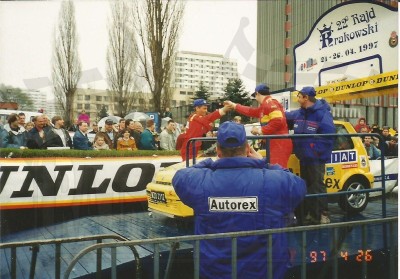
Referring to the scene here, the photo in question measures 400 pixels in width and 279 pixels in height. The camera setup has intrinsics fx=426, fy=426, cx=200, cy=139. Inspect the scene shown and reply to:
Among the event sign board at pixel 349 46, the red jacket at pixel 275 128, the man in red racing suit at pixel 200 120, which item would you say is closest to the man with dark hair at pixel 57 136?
the man in red racing suit at pixel 200 120

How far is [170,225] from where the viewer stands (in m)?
4.05

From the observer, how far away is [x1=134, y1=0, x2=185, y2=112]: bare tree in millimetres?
2941

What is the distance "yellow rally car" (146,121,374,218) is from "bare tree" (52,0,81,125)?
1.45 m

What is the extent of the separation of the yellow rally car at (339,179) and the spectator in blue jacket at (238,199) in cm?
183

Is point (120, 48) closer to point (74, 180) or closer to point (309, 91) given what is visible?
point (309, 91)

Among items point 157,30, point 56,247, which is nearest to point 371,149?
point 157,30

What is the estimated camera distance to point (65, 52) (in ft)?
9.64

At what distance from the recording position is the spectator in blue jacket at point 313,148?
348 cm

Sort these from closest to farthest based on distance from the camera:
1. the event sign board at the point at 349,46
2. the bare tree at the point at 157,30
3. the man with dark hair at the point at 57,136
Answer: the bare tree at the point at 157,30
the event sign board at the point at 349,46
the man with dark hair at the point at 57,136

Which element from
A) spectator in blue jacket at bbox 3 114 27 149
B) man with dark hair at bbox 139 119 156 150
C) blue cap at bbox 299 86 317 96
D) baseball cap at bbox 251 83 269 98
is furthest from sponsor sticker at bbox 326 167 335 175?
spectator in blue jacket at bbox 3 114 27 149

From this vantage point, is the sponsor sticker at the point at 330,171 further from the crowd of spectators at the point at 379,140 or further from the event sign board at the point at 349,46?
the event sign board at the point at 349,46

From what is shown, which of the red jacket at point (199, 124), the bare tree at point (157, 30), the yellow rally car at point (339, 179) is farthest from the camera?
the red jacket at point (199, 124)

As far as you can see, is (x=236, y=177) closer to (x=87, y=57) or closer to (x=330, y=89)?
(x=87, y=57)

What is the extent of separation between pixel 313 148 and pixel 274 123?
378mm
